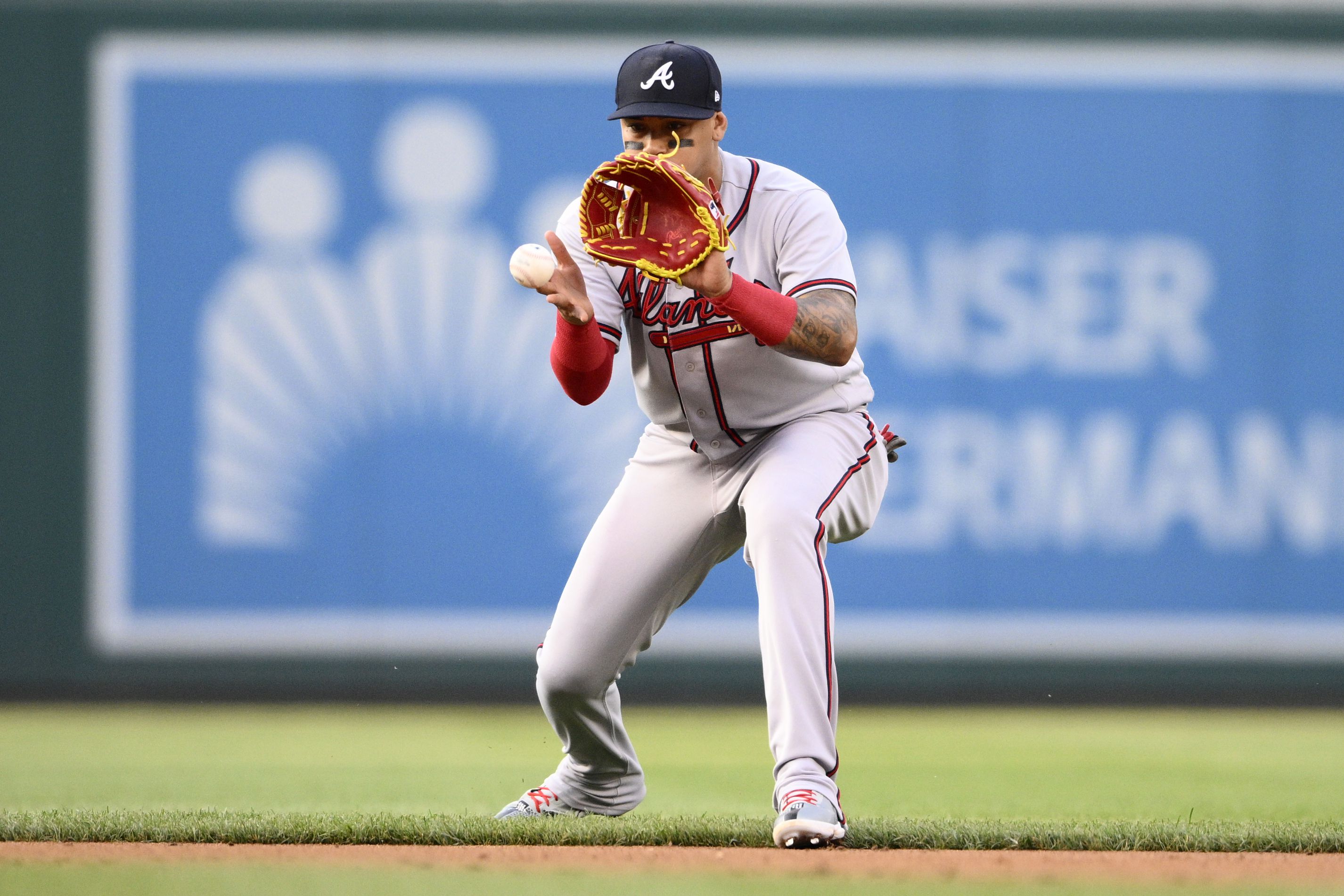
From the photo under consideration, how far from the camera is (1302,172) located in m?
6.86

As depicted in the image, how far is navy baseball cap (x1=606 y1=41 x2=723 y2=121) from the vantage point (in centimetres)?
326

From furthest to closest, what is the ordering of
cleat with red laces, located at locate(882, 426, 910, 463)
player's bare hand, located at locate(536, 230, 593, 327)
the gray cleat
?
cleat with red laces, located at locate(882, 426, 910, 463) < player's bare hand, located at locate(536, 230, 593, 327) < the gray cleat

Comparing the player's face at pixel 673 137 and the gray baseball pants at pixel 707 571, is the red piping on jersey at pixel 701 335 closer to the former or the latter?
the gray baseball pants at pixel 707 571

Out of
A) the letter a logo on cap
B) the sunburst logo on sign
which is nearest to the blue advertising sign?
the sunburst logo on sign

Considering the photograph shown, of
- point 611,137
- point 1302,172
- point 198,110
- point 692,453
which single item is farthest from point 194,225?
A: point 1302,172

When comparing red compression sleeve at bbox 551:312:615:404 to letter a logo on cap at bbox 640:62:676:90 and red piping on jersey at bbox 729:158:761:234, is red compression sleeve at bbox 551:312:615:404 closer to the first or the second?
red piping on jersey at bbox 729:158:761:234

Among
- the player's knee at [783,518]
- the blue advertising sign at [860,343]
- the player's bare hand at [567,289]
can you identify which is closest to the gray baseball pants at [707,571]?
the player's knee at [783,518]

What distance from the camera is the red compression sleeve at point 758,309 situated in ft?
9.90

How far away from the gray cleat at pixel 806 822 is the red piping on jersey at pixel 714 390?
83 centimetres

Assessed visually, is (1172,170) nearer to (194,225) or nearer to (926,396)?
(926,396)

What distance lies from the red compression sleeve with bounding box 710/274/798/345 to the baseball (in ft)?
1.13

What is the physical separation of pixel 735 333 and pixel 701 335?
72 millimetres

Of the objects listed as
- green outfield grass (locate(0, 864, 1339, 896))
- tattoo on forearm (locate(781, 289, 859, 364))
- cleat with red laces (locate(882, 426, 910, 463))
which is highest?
tattoo on forearm (locate(781, 289, 859, 364))

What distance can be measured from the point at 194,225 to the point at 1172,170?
4.11 metres
